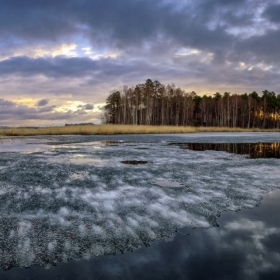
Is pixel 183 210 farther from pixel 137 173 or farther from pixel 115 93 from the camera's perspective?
pixel 115 93

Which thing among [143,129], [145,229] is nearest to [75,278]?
[145,229]

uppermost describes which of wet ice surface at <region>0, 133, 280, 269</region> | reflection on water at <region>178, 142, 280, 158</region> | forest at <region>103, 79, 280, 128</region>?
forest at <region>103, 79, 280, 128</region>

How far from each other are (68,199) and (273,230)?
2.35 m

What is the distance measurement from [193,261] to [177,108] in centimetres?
4651

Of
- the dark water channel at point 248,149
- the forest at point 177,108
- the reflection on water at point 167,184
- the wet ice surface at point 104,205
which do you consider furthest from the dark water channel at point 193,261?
the forest at point 177,108

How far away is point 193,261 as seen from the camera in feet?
6.16

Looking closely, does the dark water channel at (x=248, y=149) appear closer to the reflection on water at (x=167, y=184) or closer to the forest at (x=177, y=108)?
the reflection on water at (x=167, y=184)

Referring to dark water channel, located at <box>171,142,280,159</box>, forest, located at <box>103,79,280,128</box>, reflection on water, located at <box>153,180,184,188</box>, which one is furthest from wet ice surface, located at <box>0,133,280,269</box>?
forest, located at <box>103,79,280,128</box>

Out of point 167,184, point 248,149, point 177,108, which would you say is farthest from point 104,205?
point 177,108

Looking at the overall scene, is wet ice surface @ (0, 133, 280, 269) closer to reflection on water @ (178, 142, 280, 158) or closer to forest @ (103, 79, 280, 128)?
reflection on water @ (178, 142, 280, 158)

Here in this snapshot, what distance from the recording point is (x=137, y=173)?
16.6 feet

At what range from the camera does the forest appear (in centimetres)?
4703

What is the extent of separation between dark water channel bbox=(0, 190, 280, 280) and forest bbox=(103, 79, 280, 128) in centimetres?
4065

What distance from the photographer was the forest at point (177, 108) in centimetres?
4703
